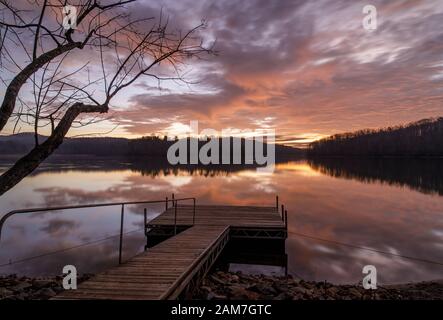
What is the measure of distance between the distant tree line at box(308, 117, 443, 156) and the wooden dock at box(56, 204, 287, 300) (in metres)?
151

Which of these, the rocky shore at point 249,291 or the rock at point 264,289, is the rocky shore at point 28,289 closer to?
the rocky shore at point 249,291

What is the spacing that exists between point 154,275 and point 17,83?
426 centimetres

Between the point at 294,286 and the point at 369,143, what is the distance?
595ft

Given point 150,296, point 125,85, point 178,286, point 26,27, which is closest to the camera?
point 26,27

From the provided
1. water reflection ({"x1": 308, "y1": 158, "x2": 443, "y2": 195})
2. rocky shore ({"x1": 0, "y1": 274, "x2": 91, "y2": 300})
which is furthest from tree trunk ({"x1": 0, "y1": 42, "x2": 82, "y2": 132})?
water reflection ({"x1": 308, "y1": 158, "x2": 443, "y2": 195})

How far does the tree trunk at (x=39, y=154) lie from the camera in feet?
11.3

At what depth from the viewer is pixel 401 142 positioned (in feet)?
521

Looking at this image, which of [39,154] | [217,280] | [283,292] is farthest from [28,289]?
[283,292]

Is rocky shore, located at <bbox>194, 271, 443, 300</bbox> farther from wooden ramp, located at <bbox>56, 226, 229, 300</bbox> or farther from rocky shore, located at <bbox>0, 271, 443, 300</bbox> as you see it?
wooden ramp, located at <bbox>56, 226, 229, 300</bbox>

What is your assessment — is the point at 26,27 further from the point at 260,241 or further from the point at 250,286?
the point at 260,241

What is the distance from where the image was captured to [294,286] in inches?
346

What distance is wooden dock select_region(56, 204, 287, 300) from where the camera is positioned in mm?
5441

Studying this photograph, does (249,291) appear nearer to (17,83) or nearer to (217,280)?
(217,280)
